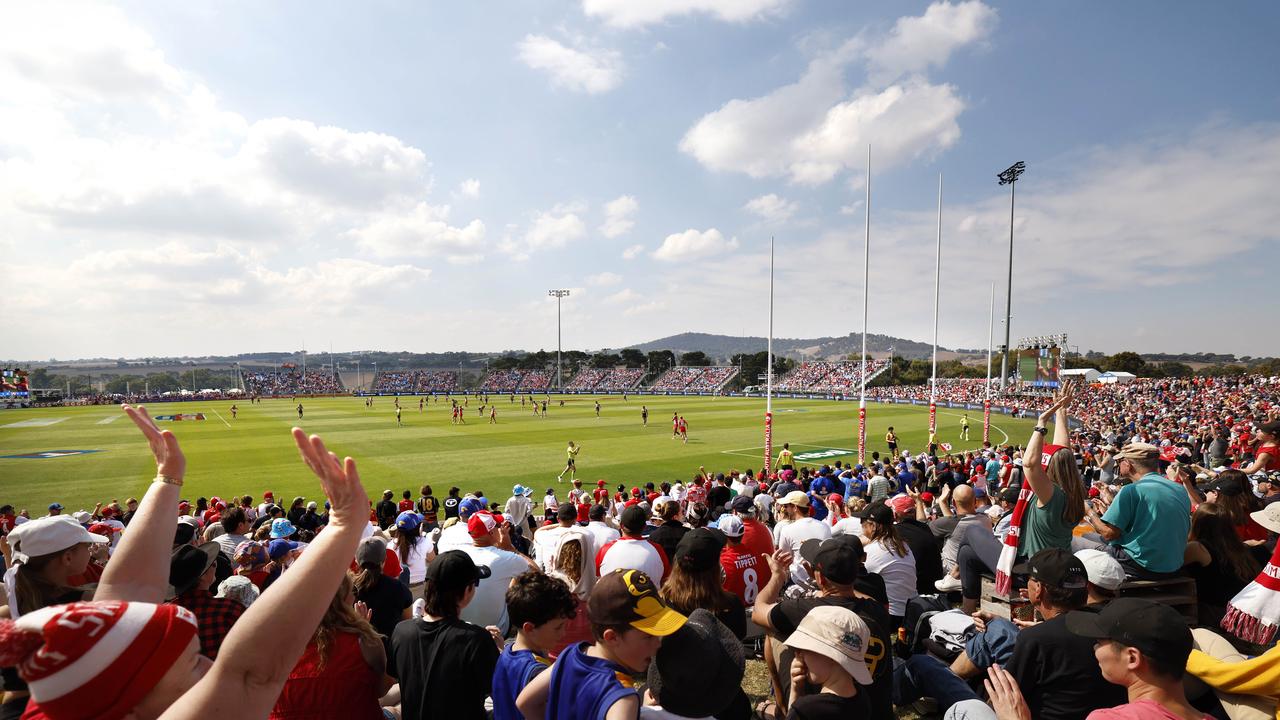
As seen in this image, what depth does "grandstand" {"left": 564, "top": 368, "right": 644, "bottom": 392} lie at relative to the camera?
Answer: 129 meters

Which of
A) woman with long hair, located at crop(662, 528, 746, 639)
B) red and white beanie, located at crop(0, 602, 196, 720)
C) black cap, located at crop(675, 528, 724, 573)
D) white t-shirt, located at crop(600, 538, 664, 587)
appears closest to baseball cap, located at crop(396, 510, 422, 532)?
white t-shirt, located at crop(600, 538, 664, 587)

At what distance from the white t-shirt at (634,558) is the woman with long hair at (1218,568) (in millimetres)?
4790

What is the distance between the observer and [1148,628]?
8.77 feet

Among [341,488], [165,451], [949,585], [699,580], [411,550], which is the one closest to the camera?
[341,488]

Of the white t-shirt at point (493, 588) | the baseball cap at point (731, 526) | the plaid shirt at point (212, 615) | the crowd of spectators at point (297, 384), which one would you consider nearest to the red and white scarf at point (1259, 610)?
the baseball cap at point (731, 526)

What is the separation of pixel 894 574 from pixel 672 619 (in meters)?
3.75

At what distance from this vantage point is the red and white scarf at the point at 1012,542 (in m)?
5.53

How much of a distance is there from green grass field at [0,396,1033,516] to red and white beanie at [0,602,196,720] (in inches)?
781

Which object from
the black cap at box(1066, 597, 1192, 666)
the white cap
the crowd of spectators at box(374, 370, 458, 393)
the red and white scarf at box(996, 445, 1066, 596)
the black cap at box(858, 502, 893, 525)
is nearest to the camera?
the black cap at box(1066, 597, 1192, 666)

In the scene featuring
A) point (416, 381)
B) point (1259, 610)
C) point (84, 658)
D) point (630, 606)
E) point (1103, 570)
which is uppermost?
point (84, 658)

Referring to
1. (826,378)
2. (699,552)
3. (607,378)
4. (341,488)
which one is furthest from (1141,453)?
(607,378)

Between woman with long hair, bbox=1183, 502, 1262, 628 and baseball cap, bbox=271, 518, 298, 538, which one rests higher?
woman with long hair, bbox=1183, 502, 1262, 628

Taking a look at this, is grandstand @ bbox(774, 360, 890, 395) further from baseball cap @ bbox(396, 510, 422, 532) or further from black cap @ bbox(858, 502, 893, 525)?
black cap @ bbox(858, 502, 893, 525)

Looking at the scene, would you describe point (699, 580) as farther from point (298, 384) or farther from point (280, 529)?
point (298, 384)
